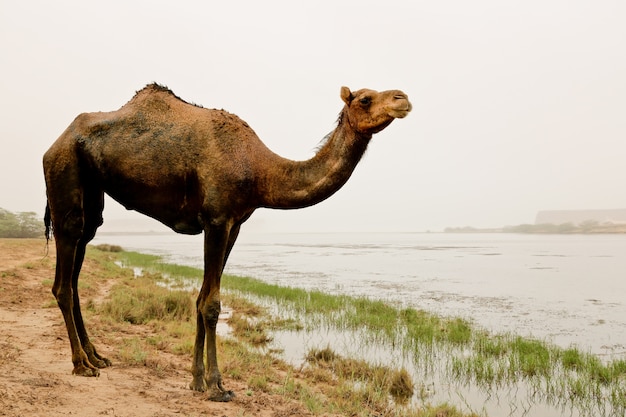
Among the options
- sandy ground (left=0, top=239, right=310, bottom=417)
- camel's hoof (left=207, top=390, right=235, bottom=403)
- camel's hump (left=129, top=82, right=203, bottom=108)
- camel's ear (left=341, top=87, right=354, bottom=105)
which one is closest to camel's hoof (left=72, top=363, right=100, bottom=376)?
sandy ground (left=0, top=239, right=310, bottom=417)

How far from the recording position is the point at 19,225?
6500cm

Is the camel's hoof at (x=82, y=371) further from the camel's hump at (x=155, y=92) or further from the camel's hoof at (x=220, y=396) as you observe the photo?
the camel's hump at (x=155, y=92)

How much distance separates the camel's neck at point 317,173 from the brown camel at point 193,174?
12 millimetres

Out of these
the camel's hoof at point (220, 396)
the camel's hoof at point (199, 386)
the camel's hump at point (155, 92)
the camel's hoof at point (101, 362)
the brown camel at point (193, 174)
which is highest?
the camel's hump at point (155, 92)

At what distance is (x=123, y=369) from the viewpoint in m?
6.35

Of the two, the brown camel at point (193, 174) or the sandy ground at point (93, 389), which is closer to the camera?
the sandy ground at point (93, 389)

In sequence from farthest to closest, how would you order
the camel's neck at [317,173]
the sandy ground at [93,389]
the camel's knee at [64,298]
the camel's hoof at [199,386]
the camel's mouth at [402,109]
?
the camel's knee at [64,298] → the camel's hoof at [199,386] → the camel's neck at [317,173] → the camel's mouth at [402,109] → the sandy ground at [93,389]

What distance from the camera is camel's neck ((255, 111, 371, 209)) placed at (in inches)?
207

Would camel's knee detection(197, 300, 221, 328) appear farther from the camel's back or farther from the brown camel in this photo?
the camel's back

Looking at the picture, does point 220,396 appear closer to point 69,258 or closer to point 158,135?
point 69,258

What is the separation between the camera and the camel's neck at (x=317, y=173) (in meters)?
5.25

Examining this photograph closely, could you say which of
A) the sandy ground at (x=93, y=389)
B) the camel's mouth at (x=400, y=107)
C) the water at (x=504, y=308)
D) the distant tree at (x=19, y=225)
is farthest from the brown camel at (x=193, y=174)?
the distant tree at (x=19, y=225)

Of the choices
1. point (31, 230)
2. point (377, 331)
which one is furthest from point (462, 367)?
point (31, 230)

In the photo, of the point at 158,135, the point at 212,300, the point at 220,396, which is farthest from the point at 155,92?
the point at 220,396
